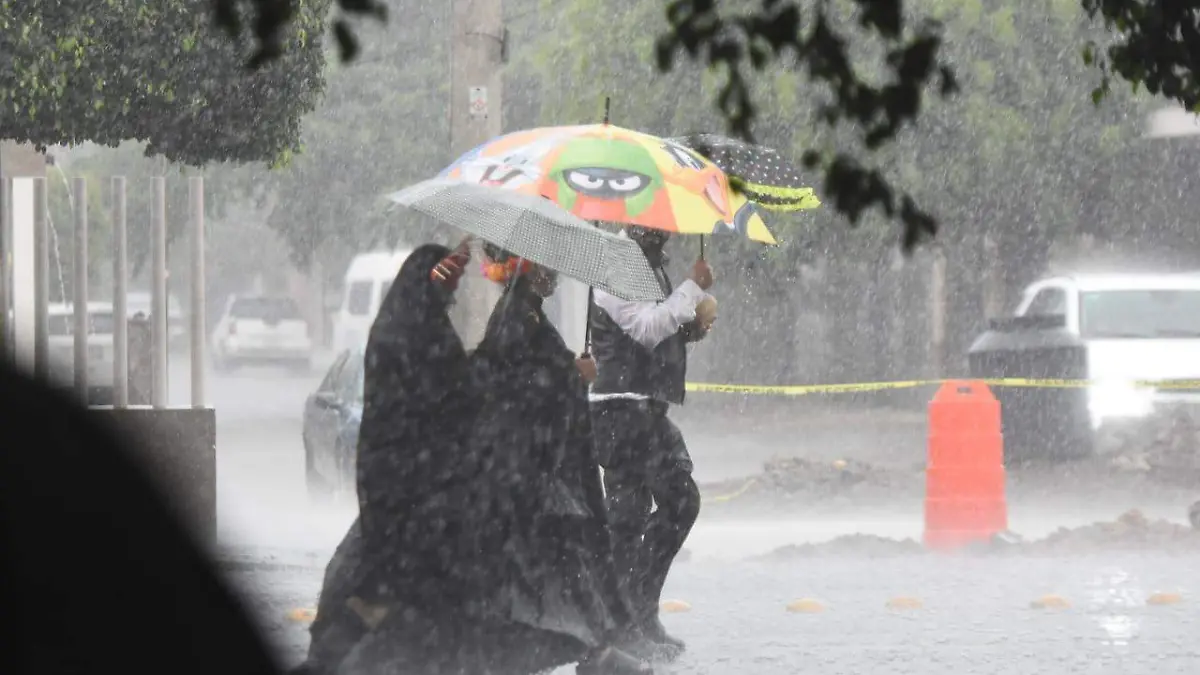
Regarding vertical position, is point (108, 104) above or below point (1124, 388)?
above

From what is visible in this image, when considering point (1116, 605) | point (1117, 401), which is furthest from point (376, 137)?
point (1116, 605)

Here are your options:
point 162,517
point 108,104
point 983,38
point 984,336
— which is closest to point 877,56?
point 983,38

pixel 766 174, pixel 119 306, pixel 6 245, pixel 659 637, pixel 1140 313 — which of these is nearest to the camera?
pixel 659 637

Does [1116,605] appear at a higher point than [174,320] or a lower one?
lower

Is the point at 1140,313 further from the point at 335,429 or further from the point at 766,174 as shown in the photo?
the point at 766,174

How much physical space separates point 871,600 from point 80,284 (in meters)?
4.62

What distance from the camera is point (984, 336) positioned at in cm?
2027

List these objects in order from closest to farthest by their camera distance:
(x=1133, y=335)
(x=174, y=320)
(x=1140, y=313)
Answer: (x=1133, y=335) → (x=1140, y=313) → (x=174, y=320)

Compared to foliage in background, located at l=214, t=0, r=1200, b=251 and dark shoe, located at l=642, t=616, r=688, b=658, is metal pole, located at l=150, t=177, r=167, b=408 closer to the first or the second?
dark shoe, located at l=642, t=616, r=688, b=658

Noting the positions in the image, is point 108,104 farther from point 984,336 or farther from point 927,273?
point 927,273

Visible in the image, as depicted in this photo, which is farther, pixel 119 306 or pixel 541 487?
pixel 119 306

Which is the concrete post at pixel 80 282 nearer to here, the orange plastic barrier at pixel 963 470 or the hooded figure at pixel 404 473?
the orange plastic barrier at pixel 963 470

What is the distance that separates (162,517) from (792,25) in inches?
70.1

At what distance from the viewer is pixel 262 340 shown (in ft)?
173
